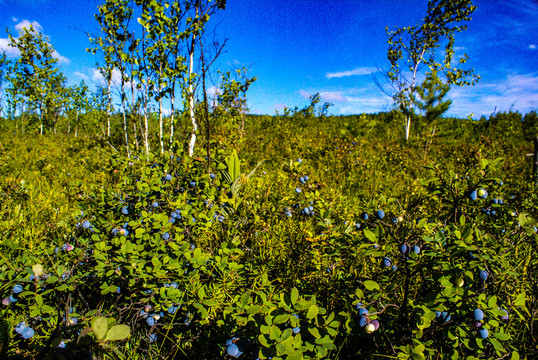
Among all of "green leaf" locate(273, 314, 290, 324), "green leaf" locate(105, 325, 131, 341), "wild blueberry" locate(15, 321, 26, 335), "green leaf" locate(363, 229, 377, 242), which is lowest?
"wild blueberry" locate(15, 321, 26, 335)

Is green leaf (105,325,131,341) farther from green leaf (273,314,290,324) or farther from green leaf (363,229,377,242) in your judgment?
green leaf (363,229,377,242)

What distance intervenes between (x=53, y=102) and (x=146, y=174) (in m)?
12.7

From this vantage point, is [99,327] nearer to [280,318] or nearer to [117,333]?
[117,333]

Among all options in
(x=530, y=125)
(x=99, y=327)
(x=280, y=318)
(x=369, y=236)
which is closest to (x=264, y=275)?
(x=280, y=318)

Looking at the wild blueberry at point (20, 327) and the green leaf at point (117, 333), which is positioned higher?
the green leaf at point (117, 333)

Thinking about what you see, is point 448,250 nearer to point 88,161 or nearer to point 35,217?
point 35,217

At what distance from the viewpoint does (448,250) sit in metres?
0.97

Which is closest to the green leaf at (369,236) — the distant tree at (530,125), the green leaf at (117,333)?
the green leaf at (117,333)

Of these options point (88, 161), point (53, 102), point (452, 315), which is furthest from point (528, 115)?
point (53, 102)

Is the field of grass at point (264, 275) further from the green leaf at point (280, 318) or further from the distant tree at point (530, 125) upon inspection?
the distant tree at point (530, 125)

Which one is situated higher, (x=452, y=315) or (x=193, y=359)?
(x=452, y=315)

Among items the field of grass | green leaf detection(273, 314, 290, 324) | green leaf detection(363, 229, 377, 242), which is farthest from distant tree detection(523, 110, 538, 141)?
green leaf detection(273, 314, 290, 324)

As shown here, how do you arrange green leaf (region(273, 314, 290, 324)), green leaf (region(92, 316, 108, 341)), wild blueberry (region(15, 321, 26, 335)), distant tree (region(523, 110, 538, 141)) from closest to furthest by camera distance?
green leaf (region(92, 316, 108, 341))
green leaf (region(273, 314, 290, 324))
wild blueberry (region(15, 321, 26, 335))
distant tree (region(523, 110, 538, 141))

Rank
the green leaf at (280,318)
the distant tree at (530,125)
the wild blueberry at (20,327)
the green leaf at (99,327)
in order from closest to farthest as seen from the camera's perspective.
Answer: the green leaf at (99,327) < the green leaf at (280,318) < the wild blueberry at (20,327) < the distant tree at (530,125)
